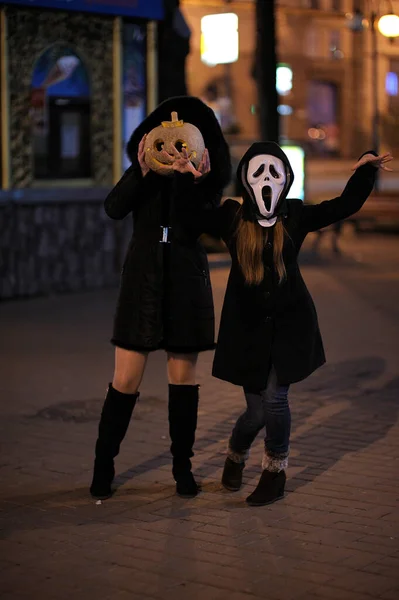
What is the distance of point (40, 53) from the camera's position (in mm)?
12906

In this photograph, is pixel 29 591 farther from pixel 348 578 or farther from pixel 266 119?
pixel 266 119

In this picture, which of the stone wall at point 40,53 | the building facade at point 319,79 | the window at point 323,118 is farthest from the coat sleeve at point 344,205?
the window at point 323,118

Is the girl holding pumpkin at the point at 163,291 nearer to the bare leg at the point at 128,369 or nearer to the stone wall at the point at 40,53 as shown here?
the bare leg at the point at 128,369

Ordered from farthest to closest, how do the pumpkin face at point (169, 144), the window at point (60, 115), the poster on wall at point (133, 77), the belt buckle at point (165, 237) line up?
the poster on wall at point (133, 77) < the window at point (60, 115) < the belt buckle at point (165, 237) < the pumpkin face at point (169, 144)

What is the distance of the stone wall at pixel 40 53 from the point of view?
12734 mm

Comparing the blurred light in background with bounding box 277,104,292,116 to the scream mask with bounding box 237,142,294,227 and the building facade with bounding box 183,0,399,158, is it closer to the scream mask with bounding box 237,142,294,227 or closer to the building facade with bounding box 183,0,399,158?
the building facade with bounding box 183,0,399,158

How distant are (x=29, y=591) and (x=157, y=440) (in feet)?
8.34

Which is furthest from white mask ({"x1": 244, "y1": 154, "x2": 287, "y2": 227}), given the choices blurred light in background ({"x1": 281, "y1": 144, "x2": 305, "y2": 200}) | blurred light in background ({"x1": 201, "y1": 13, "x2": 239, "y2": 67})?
blurred light in background ({"x1": 201, "y1": 13, "x2": 239, "y2": 67})

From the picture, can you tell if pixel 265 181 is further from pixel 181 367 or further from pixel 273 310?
pixel 181 367

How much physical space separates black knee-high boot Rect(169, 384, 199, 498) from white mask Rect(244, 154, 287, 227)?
93 cm

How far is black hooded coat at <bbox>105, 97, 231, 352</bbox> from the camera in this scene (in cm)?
585

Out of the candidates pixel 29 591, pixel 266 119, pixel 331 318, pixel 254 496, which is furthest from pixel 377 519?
pixel 266 119

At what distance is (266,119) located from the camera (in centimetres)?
1609

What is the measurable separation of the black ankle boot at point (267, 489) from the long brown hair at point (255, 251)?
0.93 meters
